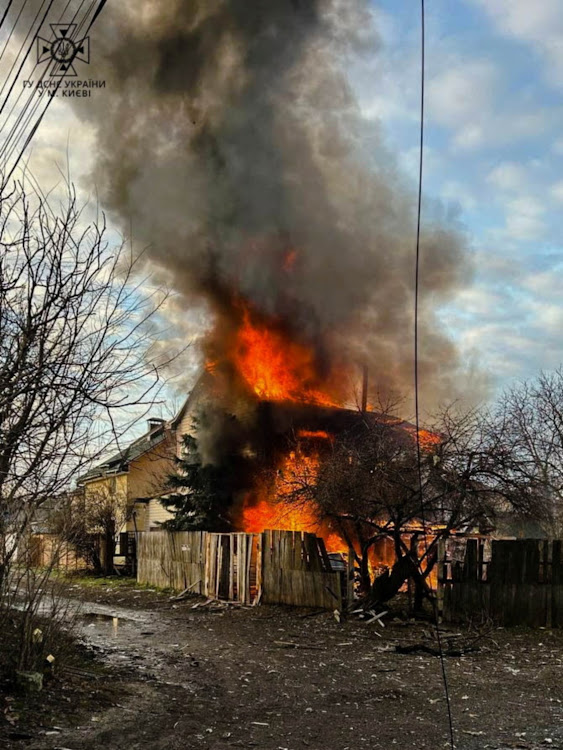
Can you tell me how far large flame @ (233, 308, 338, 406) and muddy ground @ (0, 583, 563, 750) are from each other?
1076 centimetres

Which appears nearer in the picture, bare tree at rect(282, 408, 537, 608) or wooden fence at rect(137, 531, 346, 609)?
bare tree at rect(282, 408, 537, 608)

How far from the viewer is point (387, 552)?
20.7 m

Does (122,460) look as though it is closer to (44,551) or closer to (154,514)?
(44,551)

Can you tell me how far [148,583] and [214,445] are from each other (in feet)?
15.8

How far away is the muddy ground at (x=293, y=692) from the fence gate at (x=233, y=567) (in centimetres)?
Answer: 314

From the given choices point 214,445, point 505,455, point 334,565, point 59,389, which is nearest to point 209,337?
point 214,445

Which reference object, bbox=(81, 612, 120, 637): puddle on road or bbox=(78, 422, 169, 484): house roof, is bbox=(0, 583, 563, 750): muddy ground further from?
bbox=(78, 422, 169, 484): house roof

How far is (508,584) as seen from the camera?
1323cm

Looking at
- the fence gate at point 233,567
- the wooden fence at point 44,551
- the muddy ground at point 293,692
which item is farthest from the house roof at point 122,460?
the fence gate at point 233,567

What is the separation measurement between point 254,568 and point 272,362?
8.30 metres

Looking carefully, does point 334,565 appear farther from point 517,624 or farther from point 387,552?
point 517,624

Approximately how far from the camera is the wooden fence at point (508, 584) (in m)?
13.0

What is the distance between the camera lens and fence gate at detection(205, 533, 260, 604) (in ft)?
55.1

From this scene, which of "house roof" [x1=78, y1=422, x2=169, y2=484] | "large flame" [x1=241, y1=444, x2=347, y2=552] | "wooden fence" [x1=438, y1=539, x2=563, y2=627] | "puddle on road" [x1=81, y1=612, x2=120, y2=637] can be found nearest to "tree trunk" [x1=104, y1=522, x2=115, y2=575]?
"house roof" [x1=78, y1=422, x2=169, y2=484]
